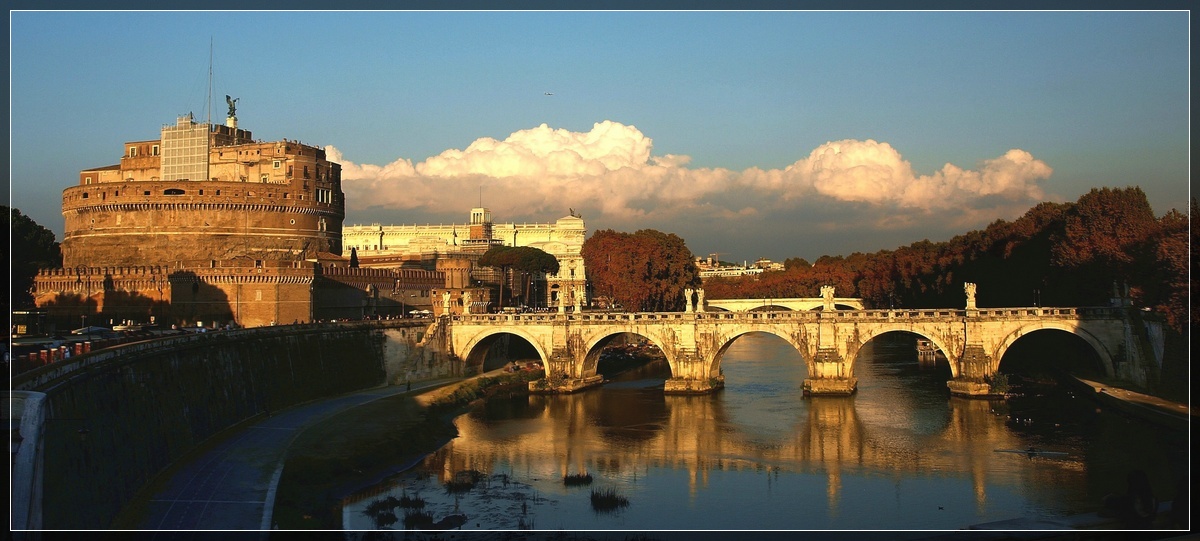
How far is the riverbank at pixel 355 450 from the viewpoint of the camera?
30.9m

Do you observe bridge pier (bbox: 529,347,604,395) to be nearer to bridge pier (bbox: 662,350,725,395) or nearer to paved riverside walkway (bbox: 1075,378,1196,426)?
bridge pier (bbox: 662,350,725,395)

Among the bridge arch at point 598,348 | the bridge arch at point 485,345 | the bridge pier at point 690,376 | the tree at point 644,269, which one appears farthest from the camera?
the tree at point 644,269

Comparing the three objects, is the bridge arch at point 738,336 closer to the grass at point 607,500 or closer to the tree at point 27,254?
the grass at point 607,500

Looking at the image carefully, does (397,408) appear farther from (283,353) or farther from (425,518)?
(425,518)

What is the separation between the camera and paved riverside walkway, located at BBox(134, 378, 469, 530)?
26.1 meters

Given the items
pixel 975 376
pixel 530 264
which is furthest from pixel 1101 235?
pixel 530 264

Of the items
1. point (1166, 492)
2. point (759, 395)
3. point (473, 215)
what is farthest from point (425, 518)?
point (473, 215)

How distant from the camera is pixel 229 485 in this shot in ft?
98.0

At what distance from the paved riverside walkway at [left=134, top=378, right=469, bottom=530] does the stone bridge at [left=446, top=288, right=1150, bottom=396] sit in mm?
21999

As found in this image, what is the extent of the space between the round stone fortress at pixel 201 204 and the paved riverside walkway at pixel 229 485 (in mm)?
31833

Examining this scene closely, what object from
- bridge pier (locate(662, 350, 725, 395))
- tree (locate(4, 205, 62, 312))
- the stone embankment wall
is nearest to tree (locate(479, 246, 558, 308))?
tree (locate(4, 205, 62, 312))

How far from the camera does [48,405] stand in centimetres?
2169

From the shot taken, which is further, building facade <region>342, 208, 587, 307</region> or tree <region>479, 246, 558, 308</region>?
building facade <region>342, 208, 587, 307</region>

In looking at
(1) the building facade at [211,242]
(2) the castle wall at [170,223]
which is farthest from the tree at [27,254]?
(2) the castle wall at [170,223]
